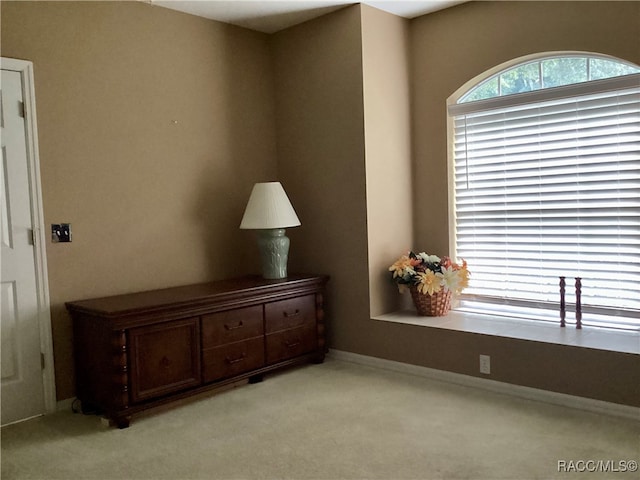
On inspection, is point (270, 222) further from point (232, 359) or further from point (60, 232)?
point (60, 232)

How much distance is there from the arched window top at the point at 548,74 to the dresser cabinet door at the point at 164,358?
2552mm

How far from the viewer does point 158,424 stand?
10.3ft

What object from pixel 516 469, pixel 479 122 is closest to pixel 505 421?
pixel 516 469

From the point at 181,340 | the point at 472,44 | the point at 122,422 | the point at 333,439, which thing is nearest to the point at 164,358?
the point at 181,340

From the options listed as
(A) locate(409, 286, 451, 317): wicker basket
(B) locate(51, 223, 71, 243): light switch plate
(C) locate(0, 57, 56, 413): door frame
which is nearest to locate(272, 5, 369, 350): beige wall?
(A) locate(409, 286, 451, 317): wicker basket

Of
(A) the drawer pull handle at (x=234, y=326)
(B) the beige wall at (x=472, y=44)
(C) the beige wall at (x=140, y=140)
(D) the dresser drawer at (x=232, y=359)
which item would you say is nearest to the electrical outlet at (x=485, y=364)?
(B) the beige wall at (x=472, y=44)

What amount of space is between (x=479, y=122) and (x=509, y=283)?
1157 millimetres

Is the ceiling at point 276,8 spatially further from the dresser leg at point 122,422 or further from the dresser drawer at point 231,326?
the dresser leg at point 122,422

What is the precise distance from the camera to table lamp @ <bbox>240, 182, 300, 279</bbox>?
393cm

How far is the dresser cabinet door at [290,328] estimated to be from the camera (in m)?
3.84

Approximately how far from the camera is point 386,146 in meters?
4.18

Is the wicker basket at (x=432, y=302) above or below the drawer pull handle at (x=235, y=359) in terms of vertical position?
above

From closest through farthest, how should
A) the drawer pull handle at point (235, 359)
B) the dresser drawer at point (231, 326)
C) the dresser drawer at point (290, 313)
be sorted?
1. the dresser drawer at point (231, 326)
2. the drawer pull handle at point (235, 359)
3. the dresser drawer at point (290, 313)

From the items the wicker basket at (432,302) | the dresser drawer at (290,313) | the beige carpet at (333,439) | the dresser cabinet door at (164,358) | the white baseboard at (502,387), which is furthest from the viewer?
the wicker basket at (432,302)
